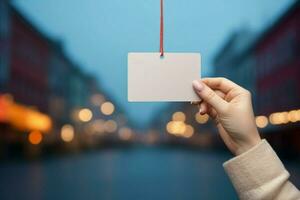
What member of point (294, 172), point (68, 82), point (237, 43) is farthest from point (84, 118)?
point (294, 172)

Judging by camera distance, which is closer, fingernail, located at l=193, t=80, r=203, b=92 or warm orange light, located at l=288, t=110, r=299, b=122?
fingernail, located at l=193, t=80, r=203, b=92

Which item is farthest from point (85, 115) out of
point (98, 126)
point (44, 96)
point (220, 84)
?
point (220, 84)

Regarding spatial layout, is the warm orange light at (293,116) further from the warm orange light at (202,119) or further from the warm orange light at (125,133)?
the warm orange light at (125,133)

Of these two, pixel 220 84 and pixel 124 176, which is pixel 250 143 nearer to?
pixel 220 84

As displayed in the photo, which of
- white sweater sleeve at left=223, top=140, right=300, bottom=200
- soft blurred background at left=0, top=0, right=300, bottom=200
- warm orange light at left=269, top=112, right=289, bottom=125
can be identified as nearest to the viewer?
white sweater sleeve at left=223, top=140, right=300, bottom=200

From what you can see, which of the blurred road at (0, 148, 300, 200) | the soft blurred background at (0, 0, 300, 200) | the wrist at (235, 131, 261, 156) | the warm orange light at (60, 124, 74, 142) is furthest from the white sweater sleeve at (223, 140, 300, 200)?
the warm orange light at (60, 124, 74, 142)

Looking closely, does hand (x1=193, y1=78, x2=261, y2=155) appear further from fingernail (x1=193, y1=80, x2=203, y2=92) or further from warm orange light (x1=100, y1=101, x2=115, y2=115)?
warm orange light (x1=100, y1=101, x2=115, y2=115)

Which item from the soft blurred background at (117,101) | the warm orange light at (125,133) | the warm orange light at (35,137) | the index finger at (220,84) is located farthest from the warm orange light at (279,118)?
the index finger at (220,84)
